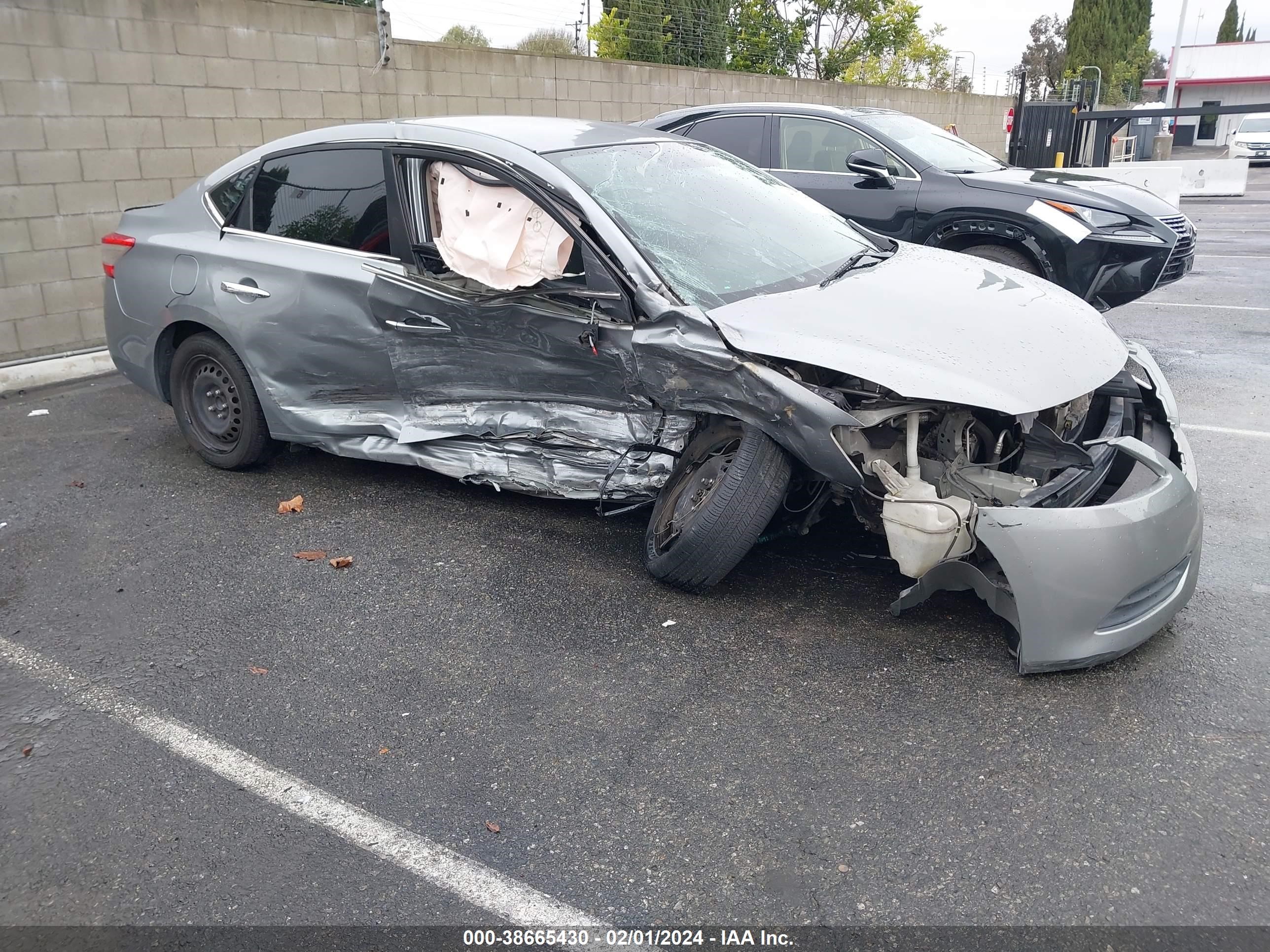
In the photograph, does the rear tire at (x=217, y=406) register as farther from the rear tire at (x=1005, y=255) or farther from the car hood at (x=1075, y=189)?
the car hood at (x=1075, y=189)

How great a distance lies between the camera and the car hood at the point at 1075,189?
7090 millimetres

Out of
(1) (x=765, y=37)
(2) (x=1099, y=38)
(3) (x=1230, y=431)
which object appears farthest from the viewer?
(2) (x=1099, y=38)

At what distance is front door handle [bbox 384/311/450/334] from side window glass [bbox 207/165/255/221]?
1.39 m

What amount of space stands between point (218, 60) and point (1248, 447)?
8.11m

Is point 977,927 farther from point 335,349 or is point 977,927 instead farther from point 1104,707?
point 335,349

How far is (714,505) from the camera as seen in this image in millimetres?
3668

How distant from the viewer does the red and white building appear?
52594mm

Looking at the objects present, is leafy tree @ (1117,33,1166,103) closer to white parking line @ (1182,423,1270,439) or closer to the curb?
white parking line @ (1182,423,1270,439)

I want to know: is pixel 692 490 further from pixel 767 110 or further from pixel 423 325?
pixel 767 110

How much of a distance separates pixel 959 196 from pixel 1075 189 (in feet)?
2.77

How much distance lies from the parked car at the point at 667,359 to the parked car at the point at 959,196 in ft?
8.28

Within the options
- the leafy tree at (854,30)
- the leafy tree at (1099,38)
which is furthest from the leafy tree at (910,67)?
the leafy tree at (1099,38)

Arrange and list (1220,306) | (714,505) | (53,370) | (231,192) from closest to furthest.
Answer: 1. (714,505)
2. (231,192)
3. (53,370)
4. (1220,306)

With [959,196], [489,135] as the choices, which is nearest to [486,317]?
[489,135]
